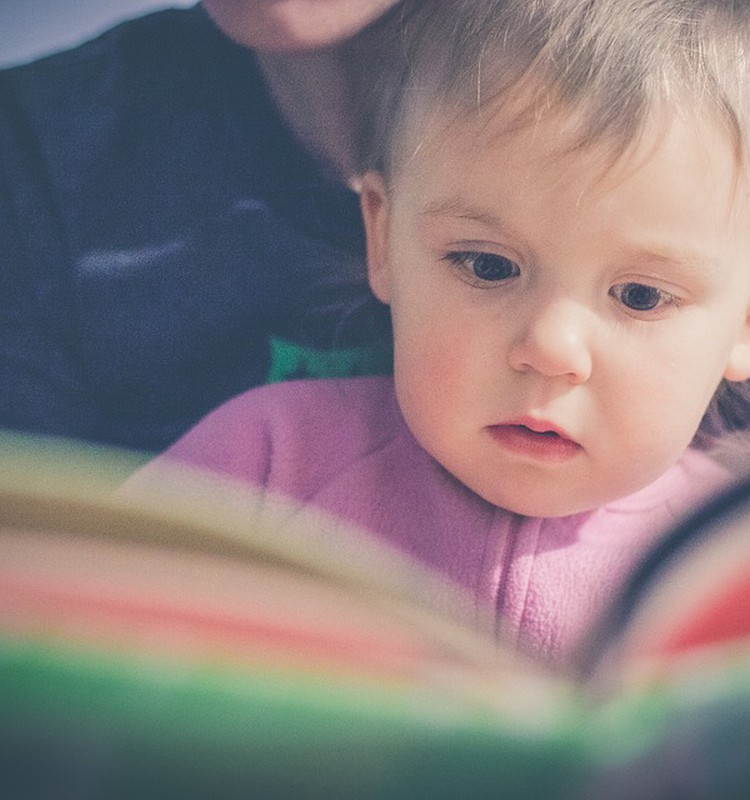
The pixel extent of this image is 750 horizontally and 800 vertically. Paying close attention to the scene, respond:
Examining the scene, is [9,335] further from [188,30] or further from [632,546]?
[632,546]

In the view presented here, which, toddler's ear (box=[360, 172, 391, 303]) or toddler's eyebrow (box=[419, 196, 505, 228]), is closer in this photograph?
toddler's eyebrow (box=[419, 196, 505, 228])

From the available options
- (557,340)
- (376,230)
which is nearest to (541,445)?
(557,340)

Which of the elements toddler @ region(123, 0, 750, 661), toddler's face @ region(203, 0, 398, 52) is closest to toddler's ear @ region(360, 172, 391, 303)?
toddler @ region(123, 0, 750, 661)

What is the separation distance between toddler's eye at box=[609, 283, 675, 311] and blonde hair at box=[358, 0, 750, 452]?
89mm

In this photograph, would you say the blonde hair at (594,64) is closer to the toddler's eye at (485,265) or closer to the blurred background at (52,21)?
the toddler's eye at (485,265)

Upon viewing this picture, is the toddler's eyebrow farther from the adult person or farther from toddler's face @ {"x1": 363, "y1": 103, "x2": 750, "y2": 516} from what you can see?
the adult person

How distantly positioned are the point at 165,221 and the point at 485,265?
0.27m

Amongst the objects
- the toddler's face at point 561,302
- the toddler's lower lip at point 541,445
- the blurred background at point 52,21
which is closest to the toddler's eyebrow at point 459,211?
the toddler's face at point 561,302

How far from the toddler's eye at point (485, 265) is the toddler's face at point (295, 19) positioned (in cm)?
19

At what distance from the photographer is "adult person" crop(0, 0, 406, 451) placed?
0.80 metres

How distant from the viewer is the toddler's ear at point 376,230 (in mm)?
783

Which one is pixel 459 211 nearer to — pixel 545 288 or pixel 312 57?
pixel 545 288

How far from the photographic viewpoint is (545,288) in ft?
2.14

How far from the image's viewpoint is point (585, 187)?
626mm
